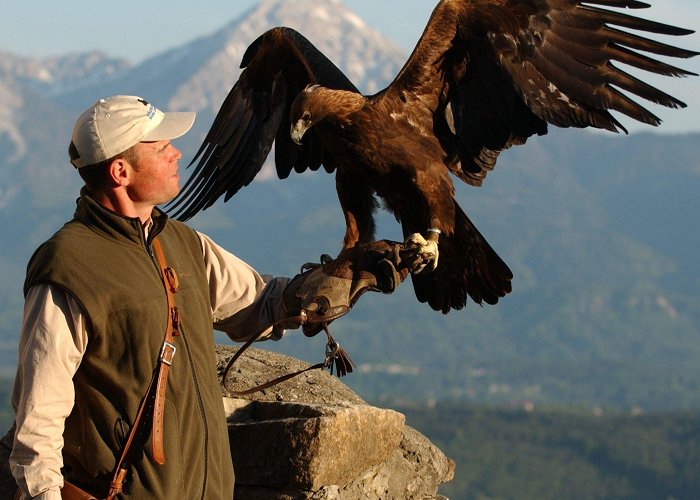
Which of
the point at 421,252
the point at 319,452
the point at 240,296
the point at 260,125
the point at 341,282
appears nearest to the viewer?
the point at 240,296

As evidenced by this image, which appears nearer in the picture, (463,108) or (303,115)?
(303,115)

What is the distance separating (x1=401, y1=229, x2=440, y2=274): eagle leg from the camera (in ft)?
17.5

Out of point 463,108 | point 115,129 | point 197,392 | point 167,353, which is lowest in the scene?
point 197,392

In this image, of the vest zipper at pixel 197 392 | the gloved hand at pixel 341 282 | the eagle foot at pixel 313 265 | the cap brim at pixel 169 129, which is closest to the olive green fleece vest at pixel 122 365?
the vest zipper at pixel 197 392

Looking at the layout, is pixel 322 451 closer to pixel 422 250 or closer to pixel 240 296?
pixel 240 296

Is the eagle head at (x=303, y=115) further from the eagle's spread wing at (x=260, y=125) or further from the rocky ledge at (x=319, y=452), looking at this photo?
the rocky ledge at (x=319, y=452)

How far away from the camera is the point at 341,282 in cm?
452

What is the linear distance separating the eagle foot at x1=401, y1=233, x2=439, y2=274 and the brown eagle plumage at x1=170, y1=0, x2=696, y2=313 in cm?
12

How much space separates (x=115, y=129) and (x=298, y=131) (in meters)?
2.65

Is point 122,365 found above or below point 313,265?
below

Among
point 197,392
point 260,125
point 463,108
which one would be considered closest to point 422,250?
point 463,108

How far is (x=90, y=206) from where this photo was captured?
359cm

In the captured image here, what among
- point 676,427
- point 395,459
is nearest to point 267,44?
point 395,459

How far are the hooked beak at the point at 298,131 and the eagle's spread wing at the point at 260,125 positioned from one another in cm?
52
